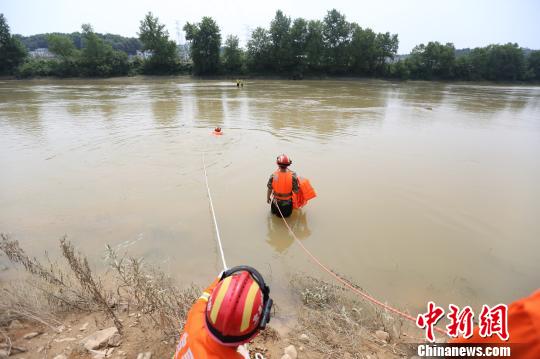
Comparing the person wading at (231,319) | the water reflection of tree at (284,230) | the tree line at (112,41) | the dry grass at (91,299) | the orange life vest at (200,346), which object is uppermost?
the tree line at (112,41)

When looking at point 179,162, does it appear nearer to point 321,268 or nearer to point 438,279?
Answer: point 321,268

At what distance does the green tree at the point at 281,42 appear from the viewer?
195ft

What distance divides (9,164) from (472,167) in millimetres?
14039

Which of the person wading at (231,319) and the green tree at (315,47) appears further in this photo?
the green tree at (315,47)

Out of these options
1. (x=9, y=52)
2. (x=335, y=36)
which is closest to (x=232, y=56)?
(x=335, y=36)

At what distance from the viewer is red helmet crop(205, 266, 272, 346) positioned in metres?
1.49

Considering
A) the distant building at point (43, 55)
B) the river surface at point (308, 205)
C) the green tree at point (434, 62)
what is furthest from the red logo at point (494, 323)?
the distant building at point (43, 55)

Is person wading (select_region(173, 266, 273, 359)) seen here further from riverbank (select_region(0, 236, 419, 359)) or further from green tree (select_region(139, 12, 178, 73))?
green tree (select_region(139, 12, 178, 73))

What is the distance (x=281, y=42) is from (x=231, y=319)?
65.4 m

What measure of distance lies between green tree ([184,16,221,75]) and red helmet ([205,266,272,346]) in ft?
198

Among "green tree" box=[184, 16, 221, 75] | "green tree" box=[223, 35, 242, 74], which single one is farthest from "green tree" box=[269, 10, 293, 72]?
"green tree" box=[184, 16, 221, 75]

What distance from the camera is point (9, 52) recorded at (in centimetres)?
5272

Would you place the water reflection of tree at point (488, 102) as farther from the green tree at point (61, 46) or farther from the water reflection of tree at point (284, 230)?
the green tree at point (61, 46)

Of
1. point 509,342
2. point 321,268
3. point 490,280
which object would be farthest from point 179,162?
point 509,342
